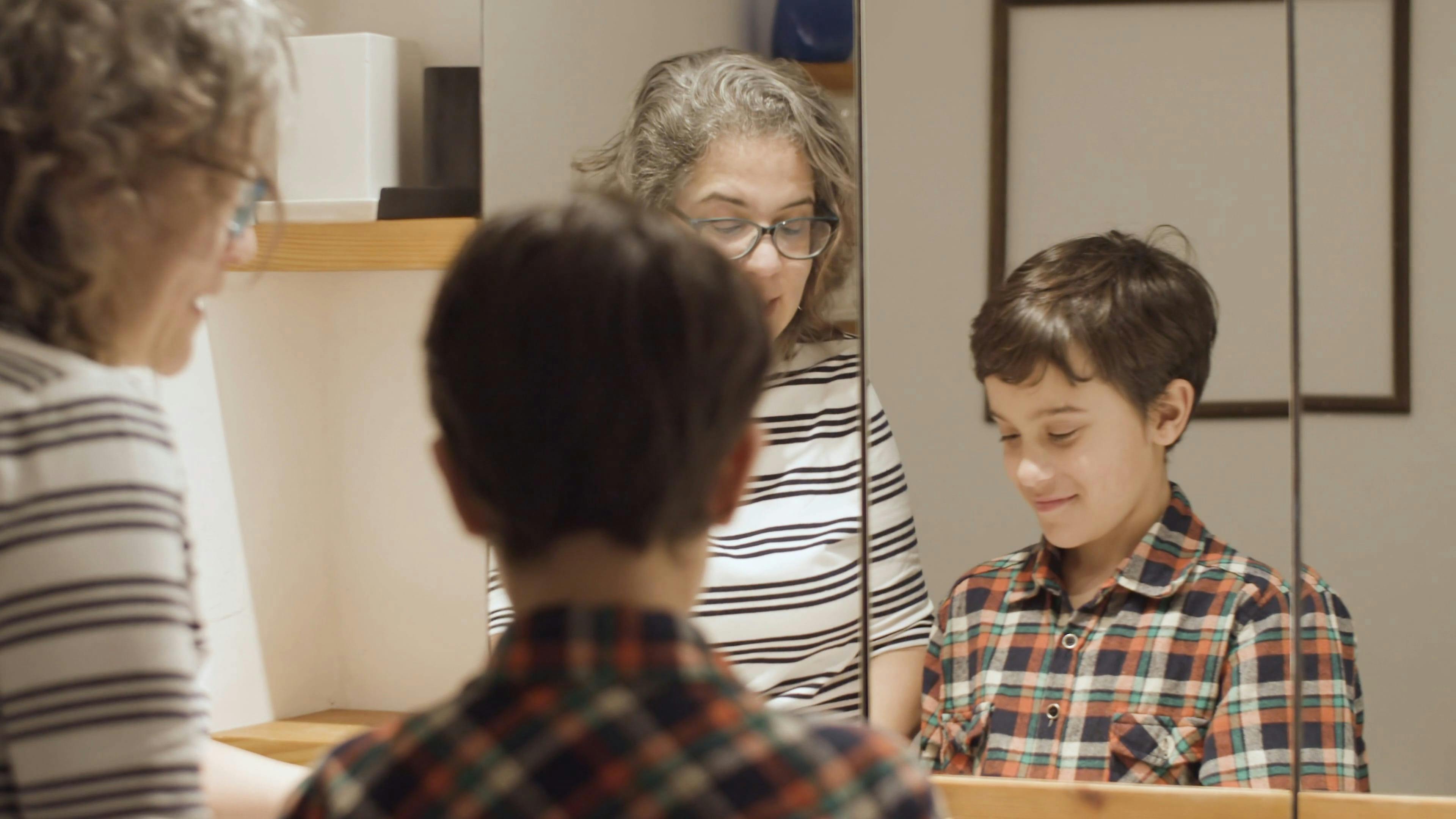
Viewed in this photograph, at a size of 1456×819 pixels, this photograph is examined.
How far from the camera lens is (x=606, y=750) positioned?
15.1 inches

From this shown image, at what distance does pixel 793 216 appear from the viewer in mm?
956

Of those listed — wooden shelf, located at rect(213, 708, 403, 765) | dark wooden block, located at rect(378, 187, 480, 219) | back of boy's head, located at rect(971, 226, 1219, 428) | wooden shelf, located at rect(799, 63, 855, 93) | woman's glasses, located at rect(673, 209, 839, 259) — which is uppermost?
wooden shelf, located at rect(799, 63, 855, 93)

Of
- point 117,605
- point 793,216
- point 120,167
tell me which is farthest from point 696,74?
point 117,605

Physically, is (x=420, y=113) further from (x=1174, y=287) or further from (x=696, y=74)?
(x=1174, y=287)

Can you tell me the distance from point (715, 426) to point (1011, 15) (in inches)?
24.2

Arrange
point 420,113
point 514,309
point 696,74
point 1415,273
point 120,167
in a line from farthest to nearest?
point 420,113, point 696,74, point 1415,273, point 120,167, point 514,309

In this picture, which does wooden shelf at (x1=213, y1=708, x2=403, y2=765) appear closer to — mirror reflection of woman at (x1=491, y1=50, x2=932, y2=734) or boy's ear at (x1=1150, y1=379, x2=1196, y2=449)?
mirror reflection of woman at (x1=491, y1=50, x2=932, y2=734)

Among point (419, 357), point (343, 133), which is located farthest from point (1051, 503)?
point (343, 133)

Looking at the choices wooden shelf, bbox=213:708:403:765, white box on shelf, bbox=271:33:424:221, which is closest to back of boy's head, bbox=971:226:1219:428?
white box on shelf, bbox=271:33:424:221

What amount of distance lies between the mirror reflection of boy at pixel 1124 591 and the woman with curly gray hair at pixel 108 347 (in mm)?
539

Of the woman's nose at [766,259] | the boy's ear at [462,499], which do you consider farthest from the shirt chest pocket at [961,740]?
the boy's ear at [462,499]

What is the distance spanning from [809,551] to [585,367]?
600 mm

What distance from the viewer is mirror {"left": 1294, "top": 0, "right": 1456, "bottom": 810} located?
885 millimetres

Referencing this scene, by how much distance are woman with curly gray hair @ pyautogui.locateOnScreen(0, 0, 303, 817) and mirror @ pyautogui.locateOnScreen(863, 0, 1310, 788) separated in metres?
0.49
